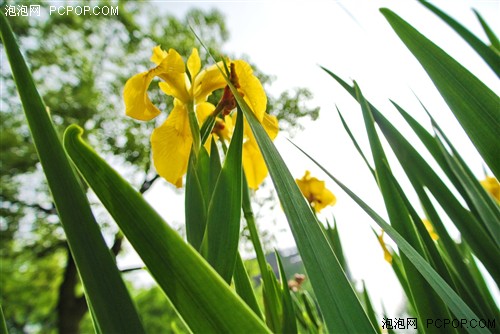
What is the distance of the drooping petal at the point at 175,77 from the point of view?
1.58 ft

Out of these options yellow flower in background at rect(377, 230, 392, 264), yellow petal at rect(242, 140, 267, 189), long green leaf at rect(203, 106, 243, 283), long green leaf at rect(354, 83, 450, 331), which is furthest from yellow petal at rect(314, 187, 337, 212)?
long green leaf at rect(203, 106, 243, 283)

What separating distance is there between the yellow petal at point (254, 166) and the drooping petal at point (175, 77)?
12 cm

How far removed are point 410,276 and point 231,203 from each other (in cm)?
21

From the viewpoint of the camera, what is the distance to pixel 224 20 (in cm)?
864

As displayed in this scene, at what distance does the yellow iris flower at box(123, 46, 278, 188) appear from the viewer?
1.56 feet

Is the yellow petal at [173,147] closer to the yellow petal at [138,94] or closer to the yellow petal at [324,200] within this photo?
the yellow petal at [138,94]

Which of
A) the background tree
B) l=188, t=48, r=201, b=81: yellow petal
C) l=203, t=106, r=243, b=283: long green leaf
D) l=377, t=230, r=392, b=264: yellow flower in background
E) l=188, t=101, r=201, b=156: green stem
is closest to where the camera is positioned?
l=203, t=106, r=243, b=283: long green leaf

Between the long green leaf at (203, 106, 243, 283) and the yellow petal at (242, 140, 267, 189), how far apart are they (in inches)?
8.1

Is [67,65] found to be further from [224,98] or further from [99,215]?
[224,98]

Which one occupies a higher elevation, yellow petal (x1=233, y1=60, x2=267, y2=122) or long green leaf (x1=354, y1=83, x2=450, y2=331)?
yellow petal (x1=233, y1=60, x2=267, y2=122)

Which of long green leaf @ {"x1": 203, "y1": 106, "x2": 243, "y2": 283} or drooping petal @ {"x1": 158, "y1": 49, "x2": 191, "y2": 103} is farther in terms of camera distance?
drooping petal @ {"x1": 158, "y1": 49, "x2": 191, "y2": 103}

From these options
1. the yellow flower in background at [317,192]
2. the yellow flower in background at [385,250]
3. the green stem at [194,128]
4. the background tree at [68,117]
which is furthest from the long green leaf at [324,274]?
the background tree at [68,117]

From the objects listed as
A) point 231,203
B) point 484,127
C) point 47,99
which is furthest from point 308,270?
point 47,99

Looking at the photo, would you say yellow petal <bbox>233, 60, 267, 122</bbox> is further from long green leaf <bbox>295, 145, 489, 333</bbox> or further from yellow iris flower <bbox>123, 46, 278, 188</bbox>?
long green leaf <bbox>295, 145, 489, 333</bbox>
